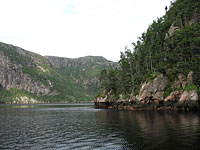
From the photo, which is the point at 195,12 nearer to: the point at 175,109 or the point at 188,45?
the point at 188,45

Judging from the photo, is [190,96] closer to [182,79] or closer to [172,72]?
[182,79]

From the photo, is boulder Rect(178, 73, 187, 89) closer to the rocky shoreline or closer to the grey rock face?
the rocky shoreline

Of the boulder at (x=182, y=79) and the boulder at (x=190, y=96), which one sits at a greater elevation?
the boulder at (x=182, y=79)

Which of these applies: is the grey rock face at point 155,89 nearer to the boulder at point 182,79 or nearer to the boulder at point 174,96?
the boulder at point 174,96

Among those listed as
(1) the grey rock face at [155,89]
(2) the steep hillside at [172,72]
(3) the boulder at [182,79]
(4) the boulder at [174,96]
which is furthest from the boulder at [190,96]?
(1) the grey rock face at [155,89]

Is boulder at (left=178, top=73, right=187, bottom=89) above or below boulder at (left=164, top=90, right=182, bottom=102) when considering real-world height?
above

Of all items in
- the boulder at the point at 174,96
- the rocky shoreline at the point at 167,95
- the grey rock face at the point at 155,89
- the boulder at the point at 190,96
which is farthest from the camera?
the grey rock face at the point at 155,89

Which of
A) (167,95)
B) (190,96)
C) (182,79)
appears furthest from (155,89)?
(190,96)

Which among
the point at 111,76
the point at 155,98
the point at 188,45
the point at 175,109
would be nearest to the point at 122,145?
the point at 175,109

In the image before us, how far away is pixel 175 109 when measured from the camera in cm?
7744

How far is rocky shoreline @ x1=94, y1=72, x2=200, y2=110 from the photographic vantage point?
7000 centimetres

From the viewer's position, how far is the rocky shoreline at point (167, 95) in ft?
230

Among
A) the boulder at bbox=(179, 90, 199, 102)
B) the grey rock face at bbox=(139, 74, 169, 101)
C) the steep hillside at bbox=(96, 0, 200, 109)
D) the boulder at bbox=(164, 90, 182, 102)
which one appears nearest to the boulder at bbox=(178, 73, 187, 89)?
the steep hillside at bbox=(96, 0, 200, 109)

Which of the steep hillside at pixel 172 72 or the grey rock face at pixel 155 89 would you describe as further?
the grey rock face at pixel 155 89
